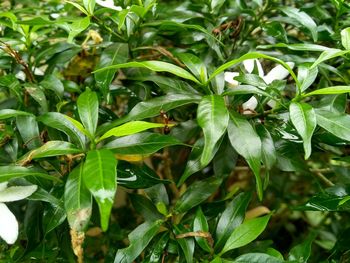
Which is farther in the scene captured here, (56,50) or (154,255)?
(56,50)

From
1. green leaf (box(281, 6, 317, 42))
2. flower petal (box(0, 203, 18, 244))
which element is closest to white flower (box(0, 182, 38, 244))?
flower petal (box(0, 203, 18, 244))

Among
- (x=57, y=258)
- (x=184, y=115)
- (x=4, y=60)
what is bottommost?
(x=57, y=258)

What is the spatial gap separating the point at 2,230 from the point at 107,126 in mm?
192


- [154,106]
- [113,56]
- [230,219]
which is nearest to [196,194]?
[230,219]

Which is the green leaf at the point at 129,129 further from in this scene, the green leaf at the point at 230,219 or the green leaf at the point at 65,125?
the green leaf at the point at 230,219

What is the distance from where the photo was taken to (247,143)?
24.9 inches

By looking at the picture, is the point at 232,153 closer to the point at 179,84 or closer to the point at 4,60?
the point at 179,84

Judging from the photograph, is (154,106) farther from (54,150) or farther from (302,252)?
(302,252)

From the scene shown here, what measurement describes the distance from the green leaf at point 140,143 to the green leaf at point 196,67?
0.11 m

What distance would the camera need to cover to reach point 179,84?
2.43 ft

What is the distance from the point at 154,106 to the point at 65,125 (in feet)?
0.42

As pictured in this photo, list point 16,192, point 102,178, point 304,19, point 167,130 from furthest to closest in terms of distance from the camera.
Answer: point 304,19 < point 167,130 < point 16,192 < point 102,178

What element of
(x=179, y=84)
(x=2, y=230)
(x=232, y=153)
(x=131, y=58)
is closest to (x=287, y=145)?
(x=232, y=153)

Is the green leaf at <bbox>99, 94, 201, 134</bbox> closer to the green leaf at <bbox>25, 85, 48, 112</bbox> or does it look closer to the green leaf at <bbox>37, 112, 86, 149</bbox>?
the green leaf at <bbox>37, 112, 86, 149</bbox>
